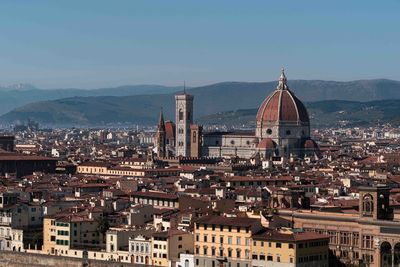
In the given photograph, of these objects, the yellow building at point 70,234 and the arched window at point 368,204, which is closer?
the arched window at point 368,204

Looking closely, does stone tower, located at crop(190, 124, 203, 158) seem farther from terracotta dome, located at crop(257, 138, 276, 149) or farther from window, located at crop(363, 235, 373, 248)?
window, located at crop(363, 235, 373, 248)

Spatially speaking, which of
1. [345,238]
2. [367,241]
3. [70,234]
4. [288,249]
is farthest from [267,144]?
[288,249]

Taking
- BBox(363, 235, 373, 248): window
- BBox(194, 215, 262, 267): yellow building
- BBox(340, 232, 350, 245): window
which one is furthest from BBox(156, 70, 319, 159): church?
BBox(194, 215, 262, 267): yellow building

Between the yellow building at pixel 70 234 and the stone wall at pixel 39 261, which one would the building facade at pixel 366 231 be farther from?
the yellow building at pixel 70 234

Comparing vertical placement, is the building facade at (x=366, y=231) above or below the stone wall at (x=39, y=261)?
above

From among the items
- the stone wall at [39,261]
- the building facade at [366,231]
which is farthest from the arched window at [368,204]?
the stone wall at [39,261]

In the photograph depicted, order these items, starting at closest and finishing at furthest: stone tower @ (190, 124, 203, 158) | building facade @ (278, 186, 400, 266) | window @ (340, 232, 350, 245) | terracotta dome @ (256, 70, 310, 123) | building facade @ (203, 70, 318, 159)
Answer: building facade @ (278, 186, 400, 266), window @ (340, 232, 350, 245), building facade @ (203, 70, 318, 159), terracotta dome @ (256, 70, 310, 123), stone tower @ (190, 124, 203, 158)

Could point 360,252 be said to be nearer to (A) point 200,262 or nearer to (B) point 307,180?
(A) point 200,262

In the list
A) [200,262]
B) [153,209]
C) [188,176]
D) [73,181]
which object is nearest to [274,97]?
[188,176]
